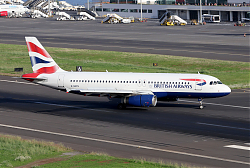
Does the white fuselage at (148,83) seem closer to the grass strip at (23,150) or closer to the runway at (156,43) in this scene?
the grass strip at (23,150)

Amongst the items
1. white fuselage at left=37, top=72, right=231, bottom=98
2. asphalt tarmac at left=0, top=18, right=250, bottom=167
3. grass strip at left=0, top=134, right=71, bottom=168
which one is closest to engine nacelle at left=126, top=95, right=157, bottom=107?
asphalt tarmac at left=0, top=18, right=250, bottom=167

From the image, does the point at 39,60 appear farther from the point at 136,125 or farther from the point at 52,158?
the point at 52,158

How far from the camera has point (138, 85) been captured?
50.5 meters

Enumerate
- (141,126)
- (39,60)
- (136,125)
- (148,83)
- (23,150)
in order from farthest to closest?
(39,60), (148,83), (136,125), (141,126), (23,150)

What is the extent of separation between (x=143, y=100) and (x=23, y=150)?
19117 mm

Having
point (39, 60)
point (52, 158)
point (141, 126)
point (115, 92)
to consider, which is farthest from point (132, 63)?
point (52, 158)

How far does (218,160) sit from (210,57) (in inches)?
2658

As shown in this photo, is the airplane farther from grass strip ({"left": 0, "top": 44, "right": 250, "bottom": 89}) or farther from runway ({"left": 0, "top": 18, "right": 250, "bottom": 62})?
runway ({"left": 0, "top": 18, "right": 250, "bottom": 62})

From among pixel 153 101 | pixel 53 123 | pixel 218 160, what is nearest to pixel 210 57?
pixel 153 101

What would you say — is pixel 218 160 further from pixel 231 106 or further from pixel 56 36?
pixel 56 36

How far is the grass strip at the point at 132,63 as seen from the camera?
7850 cm

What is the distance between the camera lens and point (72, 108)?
52.3 metres

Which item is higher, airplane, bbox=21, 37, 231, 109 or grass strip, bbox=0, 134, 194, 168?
airplane, bbox=21, 37, 231, 109

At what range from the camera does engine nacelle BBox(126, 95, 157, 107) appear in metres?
48.4
